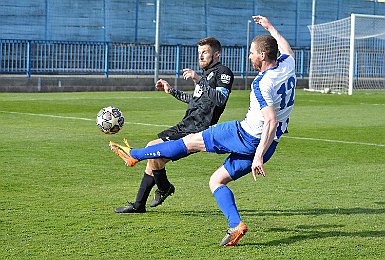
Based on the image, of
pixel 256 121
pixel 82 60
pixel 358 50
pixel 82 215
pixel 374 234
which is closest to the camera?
pixel 256 121

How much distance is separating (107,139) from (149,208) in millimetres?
6542

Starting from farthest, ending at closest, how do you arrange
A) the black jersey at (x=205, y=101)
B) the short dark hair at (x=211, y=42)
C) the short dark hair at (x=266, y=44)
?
the short dark hair at (x=211, y=42)
the black jersey at (x=205, y=101)
the short dark hair at (x=266, y=44)

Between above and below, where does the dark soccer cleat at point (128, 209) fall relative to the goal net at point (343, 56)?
below

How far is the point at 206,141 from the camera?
25.7 ft

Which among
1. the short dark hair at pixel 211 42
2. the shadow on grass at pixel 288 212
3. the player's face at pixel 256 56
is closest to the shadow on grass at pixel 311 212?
the shadow on grass at pixel 288 212

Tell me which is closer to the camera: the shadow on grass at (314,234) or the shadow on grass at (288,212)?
the shadow on grass at (314,234)

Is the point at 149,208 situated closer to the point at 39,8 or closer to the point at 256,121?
the point at 256,121

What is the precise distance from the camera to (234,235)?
7410 mm

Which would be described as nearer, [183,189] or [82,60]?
[183,189]

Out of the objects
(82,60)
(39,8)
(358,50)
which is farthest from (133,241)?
(358,50)

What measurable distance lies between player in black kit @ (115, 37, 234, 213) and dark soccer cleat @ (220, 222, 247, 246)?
5.00 feet

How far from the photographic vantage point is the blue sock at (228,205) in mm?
7576

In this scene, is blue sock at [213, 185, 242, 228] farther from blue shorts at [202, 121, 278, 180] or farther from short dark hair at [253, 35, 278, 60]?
short dark hair at [253, 35, 278, 60]

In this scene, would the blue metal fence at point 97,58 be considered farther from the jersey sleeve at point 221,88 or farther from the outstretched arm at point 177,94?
the jersey sleeve at point 221,88
